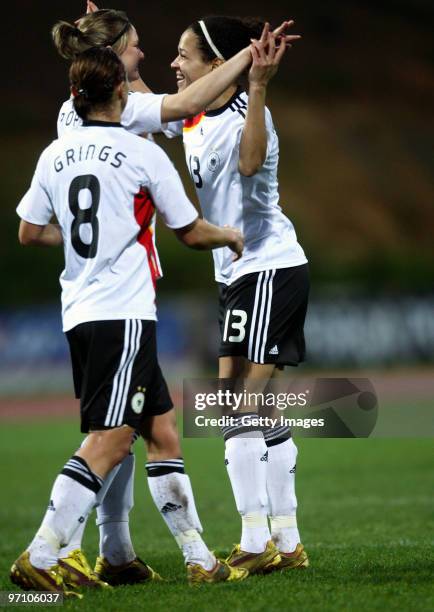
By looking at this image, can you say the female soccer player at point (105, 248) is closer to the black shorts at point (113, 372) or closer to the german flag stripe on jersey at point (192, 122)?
the black shorts at point (113, 372)

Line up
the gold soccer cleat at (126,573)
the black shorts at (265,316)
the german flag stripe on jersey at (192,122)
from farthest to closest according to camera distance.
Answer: the german flag stripe on jersey at (192,122) < the black shorts at (265,316) < the gold soccer cleat at (126,573)

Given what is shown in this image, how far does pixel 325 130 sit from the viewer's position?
55.0 metres

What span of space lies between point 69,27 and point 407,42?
45.9 m

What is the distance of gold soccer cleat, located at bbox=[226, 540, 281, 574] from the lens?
533 cm

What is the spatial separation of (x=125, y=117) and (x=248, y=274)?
112 cm

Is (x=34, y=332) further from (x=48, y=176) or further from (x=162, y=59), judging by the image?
(x=162, y=59)

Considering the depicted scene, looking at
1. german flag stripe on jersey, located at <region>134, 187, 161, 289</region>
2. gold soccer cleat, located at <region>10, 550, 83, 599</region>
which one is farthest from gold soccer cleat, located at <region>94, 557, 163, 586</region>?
german flag stripe on jersey, located at <region>134, 187, 161, 289</region>

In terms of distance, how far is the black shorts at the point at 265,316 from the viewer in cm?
544

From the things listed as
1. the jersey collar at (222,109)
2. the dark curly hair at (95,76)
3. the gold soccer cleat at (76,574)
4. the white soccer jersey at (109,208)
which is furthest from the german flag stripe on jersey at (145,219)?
Result: the gold soccer cleat at (76,574)

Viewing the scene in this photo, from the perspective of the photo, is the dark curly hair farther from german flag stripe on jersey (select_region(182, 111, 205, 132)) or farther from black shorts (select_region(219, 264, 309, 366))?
black shorts (select_region(219, 264, 309, 366))

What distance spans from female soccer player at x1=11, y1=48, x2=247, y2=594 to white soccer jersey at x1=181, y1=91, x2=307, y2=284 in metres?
0.72

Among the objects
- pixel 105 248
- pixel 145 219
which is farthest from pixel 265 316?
pixel 105 248

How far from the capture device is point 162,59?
161 feet

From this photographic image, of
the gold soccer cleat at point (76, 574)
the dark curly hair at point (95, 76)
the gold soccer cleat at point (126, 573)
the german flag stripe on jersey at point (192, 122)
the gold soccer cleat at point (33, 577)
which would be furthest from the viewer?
the german flag stripe on jersey at point (192, 122)
